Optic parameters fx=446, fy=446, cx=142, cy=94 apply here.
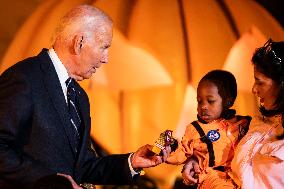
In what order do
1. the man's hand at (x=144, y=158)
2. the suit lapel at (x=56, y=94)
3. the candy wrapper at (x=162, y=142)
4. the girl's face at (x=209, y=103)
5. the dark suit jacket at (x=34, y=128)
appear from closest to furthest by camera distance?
the dark suit jacket at (x=34, y=128)
the suit lapel at (x=56, y=94)
the candy wrapper at (x=162, y=142)
the man's hand at (x=144, y=158)
the girl's face at (x=209, y=103)

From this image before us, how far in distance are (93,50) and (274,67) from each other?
2.48 feet

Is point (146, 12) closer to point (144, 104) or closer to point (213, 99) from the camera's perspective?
point (144, 104)

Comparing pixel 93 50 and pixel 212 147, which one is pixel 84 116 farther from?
pixel 212 147

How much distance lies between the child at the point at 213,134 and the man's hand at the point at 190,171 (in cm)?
2

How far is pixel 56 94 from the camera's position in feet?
5.90

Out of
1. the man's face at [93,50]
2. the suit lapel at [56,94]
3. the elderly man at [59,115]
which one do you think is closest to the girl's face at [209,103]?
the elderly man at [59,115]

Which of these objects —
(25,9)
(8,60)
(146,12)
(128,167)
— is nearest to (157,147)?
(128,167)

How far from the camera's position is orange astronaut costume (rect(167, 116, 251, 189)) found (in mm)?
2102

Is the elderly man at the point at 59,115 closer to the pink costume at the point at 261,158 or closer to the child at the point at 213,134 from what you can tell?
the child at the point at 213,134

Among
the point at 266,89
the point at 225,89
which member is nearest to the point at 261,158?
the point at 266,89

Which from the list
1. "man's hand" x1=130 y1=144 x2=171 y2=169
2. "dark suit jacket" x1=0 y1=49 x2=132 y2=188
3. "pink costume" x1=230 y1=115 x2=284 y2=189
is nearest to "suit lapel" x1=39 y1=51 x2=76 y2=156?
"dark suit jacket" x1=0 y1=49 x2=132 y2=188

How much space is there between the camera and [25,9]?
3988mm

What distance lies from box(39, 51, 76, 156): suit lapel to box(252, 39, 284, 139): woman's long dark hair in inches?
32.1

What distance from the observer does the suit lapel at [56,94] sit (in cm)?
179
